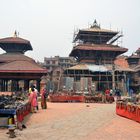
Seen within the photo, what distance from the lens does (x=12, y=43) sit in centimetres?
4525

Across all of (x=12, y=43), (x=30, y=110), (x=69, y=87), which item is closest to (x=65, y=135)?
(x=30, y=110)

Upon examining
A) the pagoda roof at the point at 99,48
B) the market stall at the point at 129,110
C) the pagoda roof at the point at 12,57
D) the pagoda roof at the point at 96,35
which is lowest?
the market stall at the point at 129,110

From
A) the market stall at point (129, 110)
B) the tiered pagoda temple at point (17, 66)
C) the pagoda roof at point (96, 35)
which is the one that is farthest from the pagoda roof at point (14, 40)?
the market stall at point (129, 110)

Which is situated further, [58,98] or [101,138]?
[58,98]

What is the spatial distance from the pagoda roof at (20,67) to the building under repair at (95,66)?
6.08 metres

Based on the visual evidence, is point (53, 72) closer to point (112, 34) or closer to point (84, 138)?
point (112, 34)

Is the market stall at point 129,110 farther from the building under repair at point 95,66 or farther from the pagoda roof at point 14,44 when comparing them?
the pagoda roof at point 14,44

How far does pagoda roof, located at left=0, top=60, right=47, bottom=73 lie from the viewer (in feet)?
123

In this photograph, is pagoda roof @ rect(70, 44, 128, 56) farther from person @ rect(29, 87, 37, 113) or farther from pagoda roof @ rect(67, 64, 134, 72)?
person @ rect(29, 87, 37, 113)

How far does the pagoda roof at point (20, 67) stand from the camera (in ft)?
123

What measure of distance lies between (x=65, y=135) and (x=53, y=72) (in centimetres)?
5096

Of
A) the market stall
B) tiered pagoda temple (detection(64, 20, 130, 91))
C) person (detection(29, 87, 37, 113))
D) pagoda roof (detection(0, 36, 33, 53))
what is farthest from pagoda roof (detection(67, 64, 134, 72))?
the market stall

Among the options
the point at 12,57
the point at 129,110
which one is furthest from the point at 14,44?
the point at 129,110

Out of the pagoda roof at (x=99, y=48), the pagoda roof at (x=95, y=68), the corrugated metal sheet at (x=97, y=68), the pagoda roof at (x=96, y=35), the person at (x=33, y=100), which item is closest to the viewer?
the person at (x=33, y=100)
